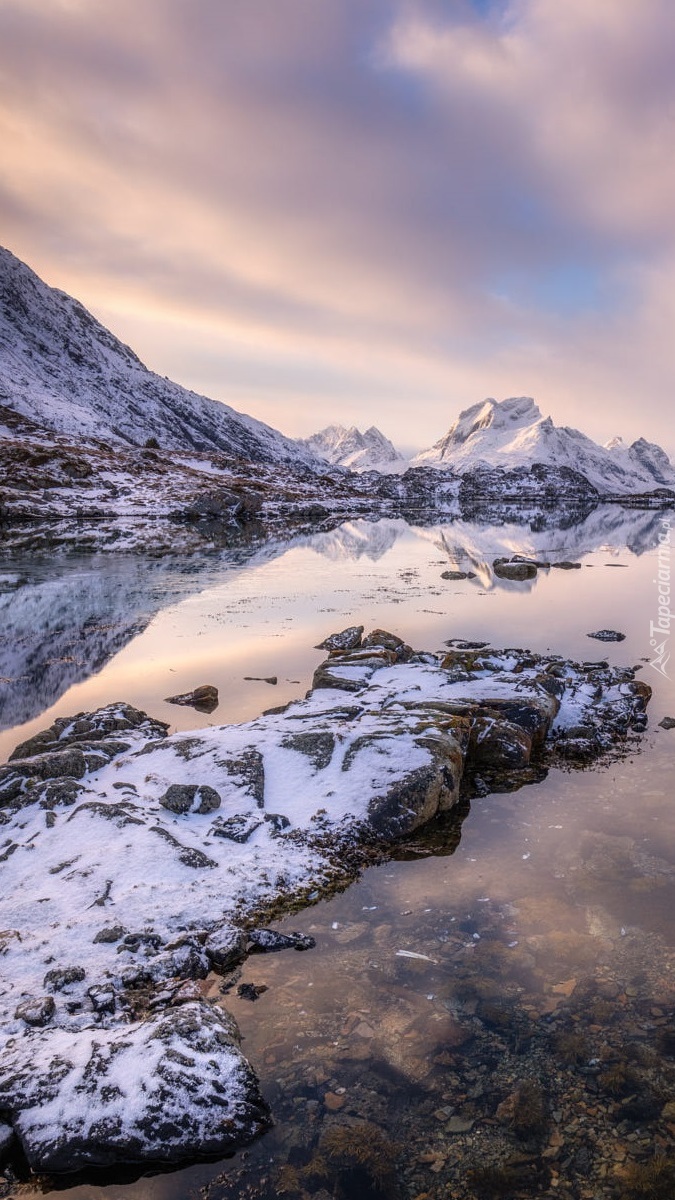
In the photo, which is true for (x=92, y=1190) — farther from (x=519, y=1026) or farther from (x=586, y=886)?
(x=586, y=886)

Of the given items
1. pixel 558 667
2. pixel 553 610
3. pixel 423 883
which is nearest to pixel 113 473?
pixel 553 610

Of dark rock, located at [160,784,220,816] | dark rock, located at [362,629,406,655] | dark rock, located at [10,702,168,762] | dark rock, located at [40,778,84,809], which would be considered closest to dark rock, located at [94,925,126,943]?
dark rock, located at [160,784,220,816]

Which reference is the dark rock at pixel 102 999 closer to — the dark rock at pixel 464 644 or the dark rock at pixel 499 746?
the dark rock at pixel 499 746

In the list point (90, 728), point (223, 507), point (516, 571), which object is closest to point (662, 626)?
point (516, 571)

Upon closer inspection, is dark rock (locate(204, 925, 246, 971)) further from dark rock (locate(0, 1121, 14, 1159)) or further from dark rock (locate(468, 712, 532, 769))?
dark rock (locate(468, 712, 532, 769))

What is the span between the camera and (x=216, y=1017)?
6984 mm

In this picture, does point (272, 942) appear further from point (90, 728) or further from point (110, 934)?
point (90, 728)

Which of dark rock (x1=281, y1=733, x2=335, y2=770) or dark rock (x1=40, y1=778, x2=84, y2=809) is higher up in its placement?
dark rock (x1=281, y1=733, x2=335, y2=770)

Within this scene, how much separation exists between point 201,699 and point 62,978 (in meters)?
10.4

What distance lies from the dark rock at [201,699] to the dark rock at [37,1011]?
10146mm

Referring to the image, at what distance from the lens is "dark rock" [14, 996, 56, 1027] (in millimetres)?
7047

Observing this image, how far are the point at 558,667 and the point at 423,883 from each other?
11.1 metres

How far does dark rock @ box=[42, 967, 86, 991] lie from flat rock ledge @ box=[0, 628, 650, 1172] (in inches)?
0.7

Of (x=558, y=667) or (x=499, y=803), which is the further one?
(x=558, y=667)
